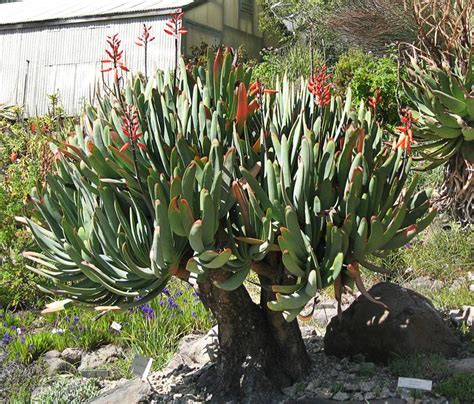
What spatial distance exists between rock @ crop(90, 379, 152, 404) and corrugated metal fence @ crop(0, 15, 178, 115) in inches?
516

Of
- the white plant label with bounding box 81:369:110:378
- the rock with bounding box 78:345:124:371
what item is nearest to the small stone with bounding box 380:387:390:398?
the white plant label with bounding box 81:369:110:378

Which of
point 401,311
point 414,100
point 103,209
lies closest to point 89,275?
point 103,209

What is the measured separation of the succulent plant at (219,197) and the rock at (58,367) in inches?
66.4

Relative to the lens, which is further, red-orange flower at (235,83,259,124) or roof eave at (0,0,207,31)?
roof eave at (0,0,207,31)

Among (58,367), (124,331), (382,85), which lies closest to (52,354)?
(58,367)

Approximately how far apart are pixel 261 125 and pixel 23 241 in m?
4.10

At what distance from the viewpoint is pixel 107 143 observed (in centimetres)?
365

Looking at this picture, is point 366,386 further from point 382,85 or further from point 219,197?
point 382,85

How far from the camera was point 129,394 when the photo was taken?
4418 millimetres

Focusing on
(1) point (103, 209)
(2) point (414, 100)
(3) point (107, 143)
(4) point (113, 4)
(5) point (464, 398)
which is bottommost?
(5) point (464, 398)

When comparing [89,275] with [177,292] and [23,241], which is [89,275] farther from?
[23,241]

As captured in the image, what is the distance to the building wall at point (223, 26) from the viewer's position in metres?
17.2

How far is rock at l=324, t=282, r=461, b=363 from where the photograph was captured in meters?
4.36

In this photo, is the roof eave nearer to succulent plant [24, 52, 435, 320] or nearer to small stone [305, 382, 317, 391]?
succulent plant [24, 52, 435, 320]
